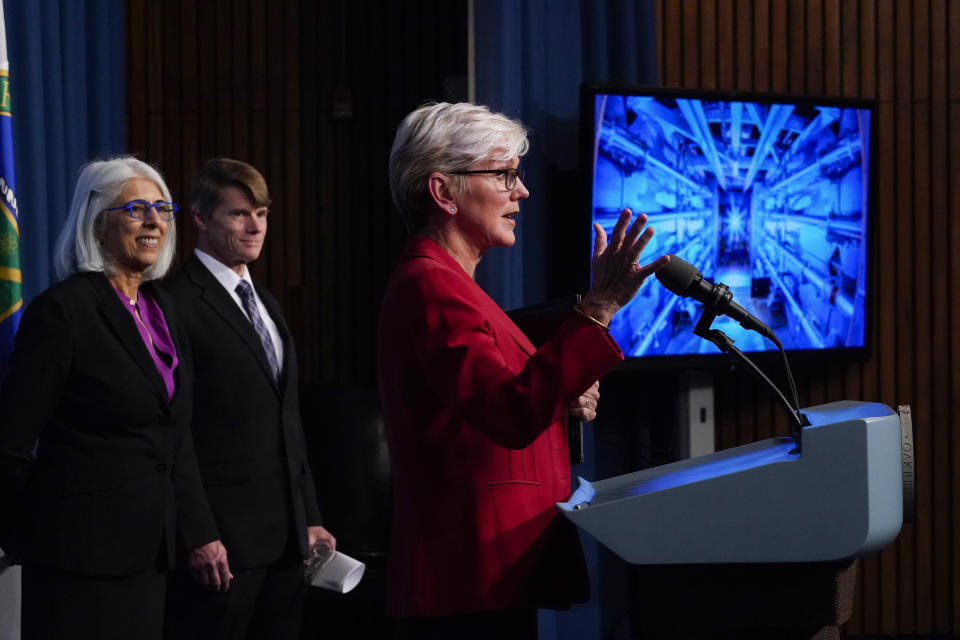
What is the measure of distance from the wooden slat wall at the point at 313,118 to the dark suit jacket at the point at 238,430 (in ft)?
5.32

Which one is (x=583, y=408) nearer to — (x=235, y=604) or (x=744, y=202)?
(x=235, y=604)

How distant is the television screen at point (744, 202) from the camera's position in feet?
11.4

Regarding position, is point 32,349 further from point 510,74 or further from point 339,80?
point 339,80

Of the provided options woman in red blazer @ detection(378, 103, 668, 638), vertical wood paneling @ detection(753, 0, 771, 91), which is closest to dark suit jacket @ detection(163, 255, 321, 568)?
woman in red blazer @ detection(378, 103, 668, 638)

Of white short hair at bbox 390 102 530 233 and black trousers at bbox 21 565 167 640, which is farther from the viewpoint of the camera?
black trousers at bbox 21 565 167 640

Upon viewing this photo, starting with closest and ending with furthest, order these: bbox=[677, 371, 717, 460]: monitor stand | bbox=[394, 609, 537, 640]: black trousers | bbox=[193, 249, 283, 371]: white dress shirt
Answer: bbox=[394, 609, 537, 640]: black trousers < bbox=[193, 249, 283, 371]: white dress shirt < bbox=[677, 371, 717, 460]: monitor stand

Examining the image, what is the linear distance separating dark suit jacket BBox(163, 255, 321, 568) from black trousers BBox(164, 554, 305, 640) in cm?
7

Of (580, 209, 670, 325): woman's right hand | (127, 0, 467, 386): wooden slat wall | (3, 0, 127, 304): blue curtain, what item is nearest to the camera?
(580, 209, 670, 325): woman's right hand

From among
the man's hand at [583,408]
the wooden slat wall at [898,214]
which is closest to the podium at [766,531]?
the man's hand at [583,408]

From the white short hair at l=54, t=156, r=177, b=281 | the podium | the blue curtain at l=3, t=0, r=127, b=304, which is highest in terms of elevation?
the blue curtain at l=3, t=0, r=127, b=304

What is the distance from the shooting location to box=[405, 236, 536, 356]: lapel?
1451 millimetres

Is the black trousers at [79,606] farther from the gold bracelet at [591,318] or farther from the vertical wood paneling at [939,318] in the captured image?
the vertical wood paneling at [939,318]

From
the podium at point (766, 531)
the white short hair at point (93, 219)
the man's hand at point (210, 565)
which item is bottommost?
the man's hand at point (210, 565)

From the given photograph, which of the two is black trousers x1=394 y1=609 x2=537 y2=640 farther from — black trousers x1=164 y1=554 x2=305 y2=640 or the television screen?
the television screen
